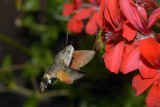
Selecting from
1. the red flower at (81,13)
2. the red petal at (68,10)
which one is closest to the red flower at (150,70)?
the red flower at (81,13)

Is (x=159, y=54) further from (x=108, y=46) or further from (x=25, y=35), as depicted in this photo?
(x=25, y=35)

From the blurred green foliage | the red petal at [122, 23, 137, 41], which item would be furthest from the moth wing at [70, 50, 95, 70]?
the blurred green foliage

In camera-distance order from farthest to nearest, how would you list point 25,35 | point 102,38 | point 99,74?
1. point 25,35
2. point 99,74
3. point 102,38

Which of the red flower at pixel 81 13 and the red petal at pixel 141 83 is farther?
the red flower at pixel 81 13

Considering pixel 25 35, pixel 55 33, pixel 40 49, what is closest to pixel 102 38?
pixel 55 33

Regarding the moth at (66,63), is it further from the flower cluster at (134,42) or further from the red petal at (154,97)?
the red petal at (154,97)

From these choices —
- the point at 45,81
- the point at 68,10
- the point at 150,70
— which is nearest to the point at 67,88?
the point at 68,10

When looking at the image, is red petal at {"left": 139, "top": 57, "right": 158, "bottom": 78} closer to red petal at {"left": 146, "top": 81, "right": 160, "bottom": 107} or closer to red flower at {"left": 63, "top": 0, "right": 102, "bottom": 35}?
red petal at {"left": 146, "top": 81, "right": 160, "bottom": 107}
